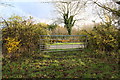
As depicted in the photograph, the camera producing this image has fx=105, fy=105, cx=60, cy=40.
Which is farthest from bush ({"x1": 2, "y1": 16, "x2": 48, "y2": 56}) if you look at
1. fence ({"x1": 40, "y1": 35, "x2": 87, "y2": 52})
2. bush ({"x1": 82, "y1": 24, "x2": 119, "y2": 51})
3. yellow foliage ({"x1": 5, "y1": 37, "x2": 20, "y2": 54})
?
bush ({"x1": 82, "y1": 24, "x2": 119, "y2": 51})

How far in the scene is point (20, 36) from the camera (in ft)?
17.7

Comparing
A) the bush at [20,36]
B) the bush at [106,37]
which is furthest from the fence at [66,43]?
the bush at [106,37]

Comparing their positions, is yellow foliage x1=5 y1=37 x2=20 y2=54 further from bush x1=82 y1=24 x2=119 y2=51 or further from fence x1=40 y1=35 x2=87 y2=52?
bush x1=82 y1=24 x2=119 y2=51

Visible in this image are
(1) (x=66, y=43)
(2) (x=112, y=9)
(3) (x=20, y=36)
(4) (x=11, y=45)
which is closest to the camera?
(2) (x=112, y=9)

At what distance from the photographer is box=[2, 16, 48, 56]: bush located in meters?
5.20

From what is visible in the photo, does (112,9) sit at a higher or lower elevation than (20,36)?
higher

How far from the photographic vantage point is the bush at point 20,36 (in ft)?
17.0

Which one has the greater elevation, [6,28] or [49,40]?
[6,28]

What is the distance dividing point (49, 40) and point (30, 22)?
1687 millimetres

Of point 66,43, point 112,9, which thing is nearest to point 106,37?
point 112,9

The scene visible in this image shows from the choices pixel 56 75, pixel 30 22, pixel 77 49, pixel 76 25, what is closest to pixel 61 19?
pixel 76 25

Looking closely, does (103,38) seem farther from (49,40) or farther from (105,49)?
(49,40)

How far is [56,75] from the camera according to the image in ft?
10.9

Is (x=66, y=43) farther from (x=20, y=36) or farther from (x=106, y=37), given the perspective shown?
(x=20, y=36)
